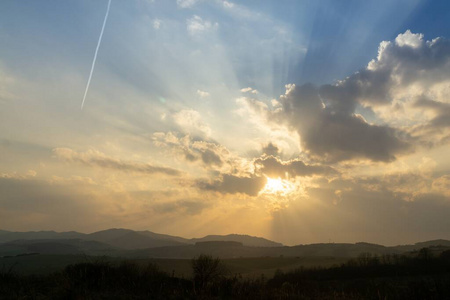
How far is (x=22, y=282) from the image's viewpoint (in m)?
16.6

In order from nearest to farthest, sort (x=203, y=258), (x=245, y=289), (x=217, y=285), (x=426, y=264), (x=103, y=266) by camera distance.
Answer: (x=245, y=289) → (x=217, y=285) → (x=103, y=266) → (x=203, y=258) → (x=426, y=264)

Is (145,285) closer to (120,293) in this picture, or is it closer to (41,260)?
(120,293)

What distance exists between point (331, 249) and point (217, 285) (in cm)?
20158

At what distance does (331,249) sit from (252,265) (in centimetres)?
9419

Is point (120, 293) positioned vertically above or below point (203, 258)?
below

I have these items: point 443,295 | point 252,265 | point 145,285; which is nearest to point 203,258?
point 145,285

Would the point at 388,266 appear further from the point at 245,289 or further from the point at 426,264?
the point at 245,289

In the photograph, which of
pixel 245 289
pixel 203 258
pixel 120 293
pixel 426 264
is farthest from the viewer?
pixel 426 264

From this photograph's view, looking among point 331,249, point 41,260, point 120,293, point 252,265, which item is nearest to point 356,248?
point 331,249

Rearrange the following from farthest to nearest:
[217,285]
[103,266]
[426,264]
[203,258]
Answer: [426,264]
[203,258]
[103,266]
[217,285]

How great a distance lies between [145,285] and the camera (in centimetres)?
1692

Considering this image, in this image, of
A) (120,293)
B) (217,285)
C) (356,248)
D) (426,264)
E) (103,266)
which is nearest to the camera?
(120,293)

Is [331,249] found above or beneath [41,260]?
above

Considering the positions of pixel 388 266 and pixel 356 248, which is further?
pixel 356 248
